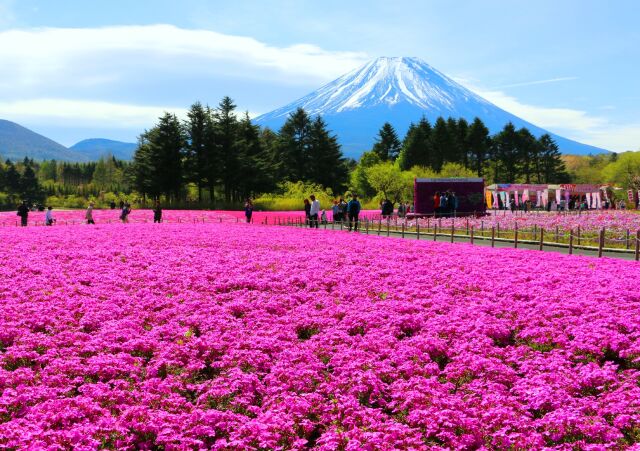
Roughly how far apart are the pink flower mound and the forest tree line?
65.4 meters

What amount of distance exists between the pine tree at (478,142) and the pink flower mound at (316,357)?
111 metres

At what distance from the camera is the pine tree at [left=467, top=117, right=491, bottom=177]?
123062 millimetres

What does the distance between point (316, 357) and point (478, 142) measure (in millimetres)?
120740

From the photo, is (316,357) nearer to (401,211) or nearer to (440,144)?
(401,211)

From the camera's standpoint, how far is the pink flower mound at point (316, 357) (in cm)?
668

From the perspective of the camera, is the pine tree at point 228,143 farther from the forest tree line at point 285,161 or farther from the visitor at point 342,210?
the visitor at point 342,210

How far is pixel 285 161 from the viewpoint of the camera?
103 meters

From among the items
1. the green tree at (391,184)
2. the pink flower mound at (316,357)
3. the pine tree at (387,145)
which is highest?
the pine tree at (387,145)

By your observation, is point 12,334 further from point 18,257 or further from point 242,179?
point 242,179

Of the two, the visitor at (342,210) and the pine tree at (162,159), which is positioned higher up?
the pine tree at (162,159)

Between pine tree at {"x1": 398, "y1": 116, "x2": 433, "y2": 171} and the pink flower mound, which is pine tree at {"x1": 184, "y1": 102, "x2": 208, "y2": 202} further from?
the pink flower mound

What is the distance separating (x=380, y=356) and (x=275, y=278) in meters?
6.71

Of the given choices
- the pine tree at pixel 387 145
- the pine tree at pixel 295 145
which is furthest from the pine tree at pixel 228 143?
the pine tree at pixel 387 145

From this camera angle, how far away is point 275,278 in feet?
51.7
